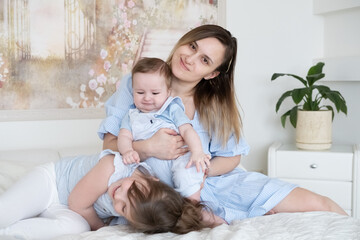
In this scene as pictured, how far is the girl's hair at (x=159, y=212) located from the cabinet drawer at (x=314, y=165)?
1.55 meters

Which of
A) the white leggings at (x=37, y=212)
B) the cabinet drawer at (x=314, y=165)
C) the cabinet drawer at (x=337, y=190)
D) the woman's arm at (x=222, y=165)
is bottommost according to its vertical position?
the cabinet drawer at (x=337, y=190)

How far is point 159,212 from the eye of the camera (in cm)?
141

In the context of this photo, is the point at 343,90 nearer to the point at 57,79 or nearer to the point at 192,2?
the point at 192,2

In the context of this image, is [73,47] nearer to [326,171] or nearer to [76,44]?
[76,44]

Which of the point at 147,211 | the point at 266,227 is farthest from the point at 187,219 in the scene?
the point at 266,227

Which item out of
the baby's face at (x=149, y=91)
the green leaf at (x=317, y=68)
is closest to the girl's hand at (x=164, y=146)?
the baby's face at (x=149, y=91)

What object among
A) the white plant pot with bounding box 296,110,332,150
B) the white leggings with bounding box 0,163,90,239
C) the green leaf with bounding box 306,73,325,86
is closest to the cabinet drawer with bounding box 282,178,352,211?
the white plant pot with bounding box 296,110,332,150

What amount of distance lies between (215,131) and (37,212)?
723 millimetres

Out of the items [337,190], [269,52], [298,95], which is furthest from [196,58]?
[269,52]

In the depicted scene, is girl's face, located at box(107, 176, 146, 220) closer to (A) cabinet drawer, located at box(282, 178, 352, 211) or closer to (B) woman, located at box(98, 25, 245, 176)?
(B) woman, located at box(98, 25, 245, 176)

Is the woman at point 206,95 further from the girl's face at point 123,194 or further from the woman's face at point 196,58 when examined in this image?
the girl's face at point 123,194

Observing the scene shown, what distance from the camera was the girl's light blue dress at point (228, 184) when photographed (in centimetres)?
171

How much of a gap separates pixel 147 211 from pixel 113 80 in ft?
5.15

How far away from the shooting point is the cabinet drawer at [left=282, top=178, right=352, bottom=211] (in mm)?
2799
